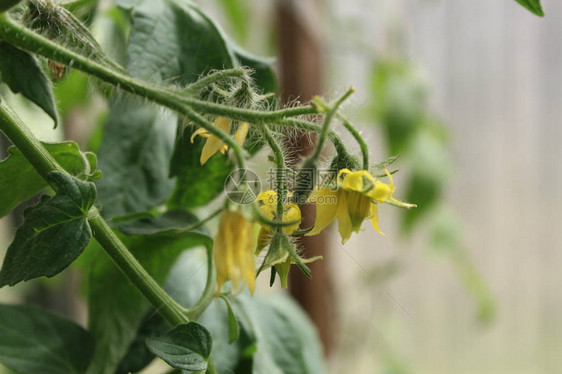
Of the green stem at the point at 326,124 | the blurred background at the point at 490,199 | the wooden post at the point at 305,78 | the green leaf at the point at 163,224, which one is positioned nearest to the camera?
the green stem at the point at 326,124

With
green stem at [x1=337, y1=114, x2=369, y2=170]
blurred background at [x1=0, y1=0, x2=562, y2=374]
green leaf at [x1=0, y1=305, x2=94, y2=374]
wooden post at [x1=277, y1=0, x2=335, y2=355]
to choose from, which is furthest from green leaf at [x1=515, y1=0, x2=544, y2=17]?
blurred background at [x1=0, y1=0, x2=562, y2=374]

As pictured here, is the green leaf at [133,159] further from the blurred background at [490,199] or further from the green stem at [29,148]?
the blurred background at [490,199]

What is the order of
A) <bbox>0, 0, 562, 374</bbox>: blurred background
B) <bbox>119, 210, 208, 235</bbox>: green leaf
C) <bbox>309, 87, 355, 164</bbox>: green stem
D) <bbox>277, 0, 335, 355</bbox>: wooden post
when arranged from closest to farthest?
<bbox>309, 87, 355, 164</bbox>: green stem
<bbox>119, 210, 208, 235</bbox>: green leaf
<bbox>277, 0, 335, 355</bbox>: wooden post
<bbox>0, 0, 562, 374</bbox>: blurred background

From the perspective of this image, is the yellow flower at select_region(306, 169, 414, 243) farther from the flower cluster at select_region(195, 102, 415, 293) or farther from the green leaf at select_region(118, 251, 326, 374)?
the green leaf at select_region(118, 251, 326, 374)

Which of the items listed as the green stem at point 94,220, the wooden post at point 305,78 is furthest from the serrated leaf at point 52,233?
the wooden post at point 305,78

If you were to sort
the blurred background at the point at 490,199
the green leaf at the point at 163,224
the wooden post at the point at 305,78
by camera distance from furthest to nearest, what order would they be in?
the blurred background at the point at 490,199 → the wooden post at the point at 305,78 → the green leaf at the point at 163,224

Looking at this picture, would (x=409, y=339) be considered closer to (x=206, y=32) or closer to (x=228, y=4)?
(x=228, y=4)

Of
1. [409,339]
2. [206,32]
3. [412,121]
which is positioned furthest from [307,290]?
[409,339]
